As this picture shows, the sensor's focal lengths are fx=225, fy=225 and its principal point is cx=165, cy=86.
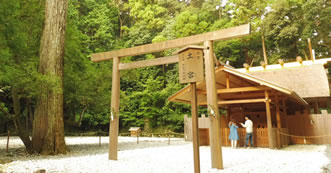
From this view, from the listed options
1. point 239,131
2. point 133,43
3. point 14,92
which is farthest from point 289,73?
point 133,43

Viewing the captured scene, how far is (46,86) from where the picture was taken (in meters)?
7.42

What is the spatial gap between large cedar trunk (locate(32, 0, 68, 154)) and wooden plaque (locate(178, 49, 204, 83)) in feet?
17.1

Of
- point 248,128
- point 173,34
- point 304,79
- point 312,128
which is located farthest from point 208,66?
point 173,34

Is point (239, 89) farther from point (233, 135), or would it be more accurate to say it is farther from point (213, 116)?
point (213, 116)

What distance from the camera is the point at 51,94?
8.55 metres

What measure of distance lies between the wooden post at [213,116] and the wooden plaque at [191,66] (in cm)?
128

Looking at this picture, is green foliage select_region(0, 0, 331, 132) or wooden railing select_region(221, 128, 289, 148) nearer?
wooden railing select_region(221, 128, 289, 148)

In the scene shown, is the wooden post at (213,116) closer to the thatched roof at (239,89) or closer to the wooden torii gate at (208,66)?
the wooden torii gate at (208,66)

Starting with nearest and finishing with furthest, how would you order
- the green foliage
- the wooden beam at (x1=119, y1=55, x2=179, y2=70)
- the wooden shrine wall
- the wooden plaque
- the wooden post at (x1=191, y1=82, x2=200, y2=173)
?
the wooden post at (x1=191, y1=82, x2=200, y2=173), the wooden plaque, the wooden beam at (x1=119, y1=55, x2=179, y2=70), the wooden shrine wall, the green foliage

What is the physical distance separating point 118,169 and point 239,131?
714cm

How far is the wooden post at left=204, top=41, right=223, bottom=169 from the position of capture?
216 inches

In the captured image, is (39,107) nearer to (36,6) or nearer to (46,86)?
(46,86)

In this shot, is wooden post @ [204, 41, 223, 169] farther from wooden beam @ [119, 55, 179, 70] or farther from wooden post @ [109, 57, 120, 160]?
wooden post @ [109, 57, 120, 160]

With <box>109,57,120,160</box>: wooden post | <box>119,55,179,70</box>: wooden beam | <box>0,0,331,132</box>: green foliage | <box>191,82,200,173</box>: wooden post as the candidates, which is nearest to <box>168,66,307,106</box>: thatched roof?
<box>119,55,179,70</box>: wooden beam
